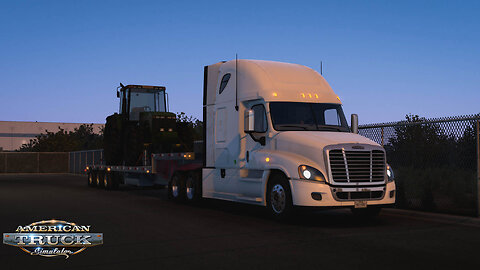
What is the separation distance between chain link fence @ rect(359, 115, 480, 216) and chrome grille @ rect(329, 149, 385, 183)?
2392 millimetres

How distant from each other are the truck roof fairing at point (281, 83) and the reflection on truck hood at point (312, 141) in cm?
113

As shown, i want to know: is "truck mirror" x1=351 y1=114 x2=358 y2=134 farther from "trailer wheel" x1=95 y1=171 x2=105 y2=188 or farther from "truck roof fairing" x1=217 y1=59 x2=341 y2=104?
"trailer wheel" x1=95 y1=171 x2=105 y2=188

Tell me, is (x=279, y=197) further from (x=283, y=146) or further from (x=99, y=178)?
(x=99, y=178)

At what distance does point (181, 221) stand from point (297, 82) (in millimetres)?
4390

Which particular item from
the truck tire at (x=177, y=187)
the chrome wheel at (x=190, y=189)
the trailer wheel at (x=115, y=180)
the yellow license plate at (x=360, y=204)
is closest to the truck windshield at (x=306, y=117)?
the yellow license plate at (x=360, y=204)

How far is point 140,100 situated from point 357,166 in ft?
47.5

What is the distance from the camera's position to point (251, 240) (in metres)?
9.75

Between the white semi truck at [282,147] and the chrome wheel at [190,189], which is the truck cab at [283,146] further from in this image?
the chrome wheel at [190,189]

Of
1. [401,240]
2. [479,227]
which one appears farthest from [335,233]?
[479,227]

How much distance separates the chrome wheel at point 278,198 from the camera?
40.1 ft

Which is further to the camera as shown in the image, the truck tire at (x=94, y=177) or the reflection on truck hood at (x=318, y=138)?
the truck tire at (x=94, y=177)

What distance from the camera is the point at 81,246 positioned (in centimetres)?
924

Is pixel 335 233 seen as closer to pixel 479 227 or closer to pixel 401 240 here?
pixel 401 240

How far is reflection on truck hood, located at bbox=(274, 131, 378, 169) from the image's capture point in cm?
1180
